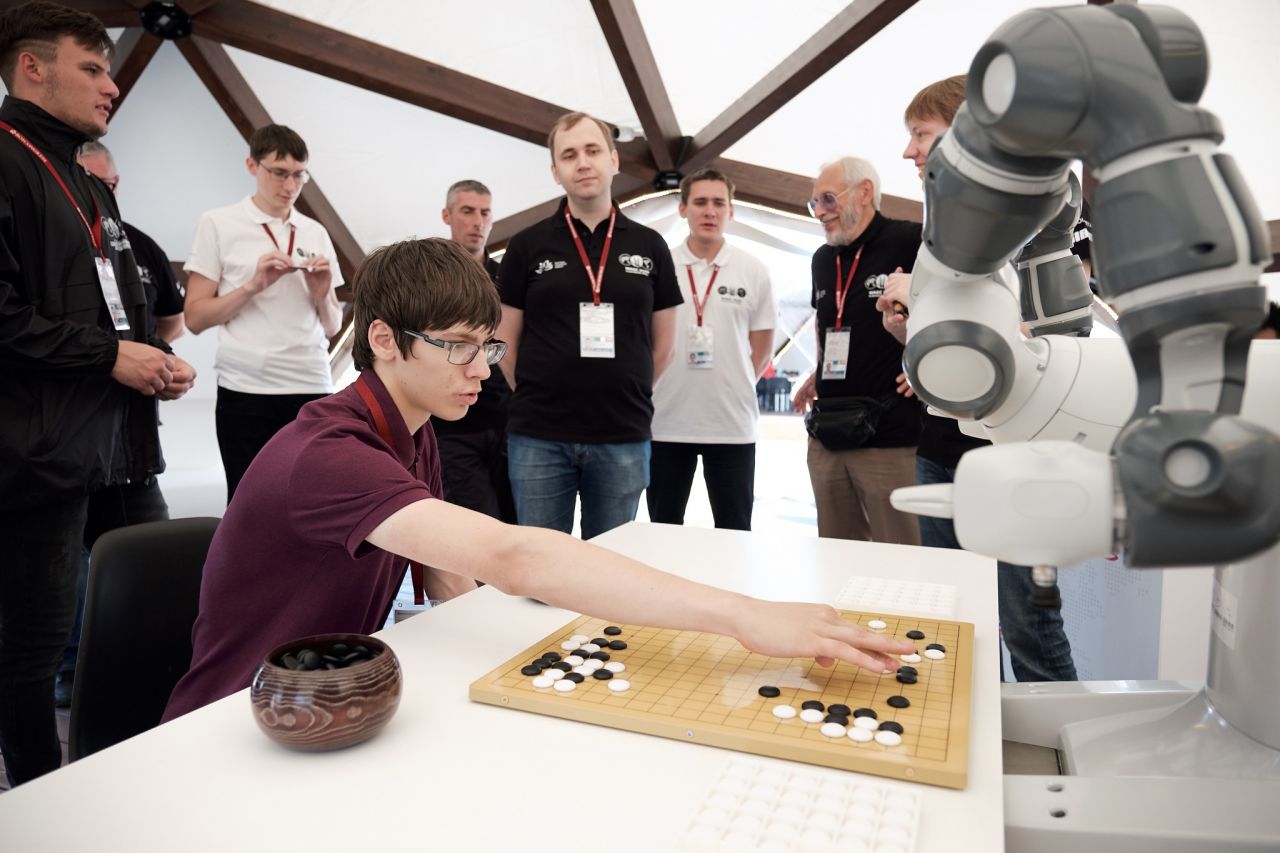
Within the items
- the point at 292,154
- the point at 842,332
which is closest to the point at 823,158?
the point at 842,332

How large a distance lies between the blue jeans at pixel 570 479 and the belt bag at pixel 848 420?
0.64 metres

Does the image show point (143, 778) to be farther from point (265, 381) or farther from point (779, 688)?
point (265, 381)

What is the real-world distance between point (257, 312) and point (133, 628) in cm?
180

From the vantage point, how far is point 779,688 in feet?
3.32

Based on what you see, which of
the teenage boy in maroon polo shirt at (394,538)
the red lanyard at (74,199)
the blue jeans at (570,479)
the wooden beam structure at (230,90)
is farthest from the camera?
the wooden beam structure at (230,90)

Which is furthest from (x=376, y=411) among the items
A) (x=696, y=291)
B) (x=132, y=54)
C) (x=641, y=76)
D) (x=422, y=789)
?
(x=132, y=54)

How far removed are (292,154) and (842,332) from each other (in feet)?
6.43

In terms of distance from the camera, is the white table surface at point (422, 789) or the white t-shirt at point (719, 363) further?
the white t-shirt at point (719, 363)

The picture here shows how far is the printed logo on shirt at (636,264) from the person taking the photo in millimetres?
2846

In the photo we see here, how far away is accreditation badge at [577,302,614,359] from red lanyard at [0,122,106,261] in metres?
1.31

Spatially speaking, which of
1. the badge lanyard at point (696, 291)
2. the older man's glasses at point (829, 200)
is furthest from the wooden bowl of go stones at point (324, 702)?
the badge lanyard at point (696, 291)

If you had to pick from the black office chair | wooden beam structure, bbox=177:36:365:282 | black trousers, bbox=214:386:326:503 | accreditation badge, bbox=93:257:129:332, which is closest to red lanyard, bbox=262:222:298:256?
black trousers, bbox=214:386:326:503

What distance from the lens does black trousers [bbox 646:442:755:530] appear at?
10.6ft

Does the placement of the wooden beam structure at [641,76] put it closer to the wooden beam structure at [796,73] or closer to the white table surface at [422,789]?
the wooden beam structure at [796,73]
